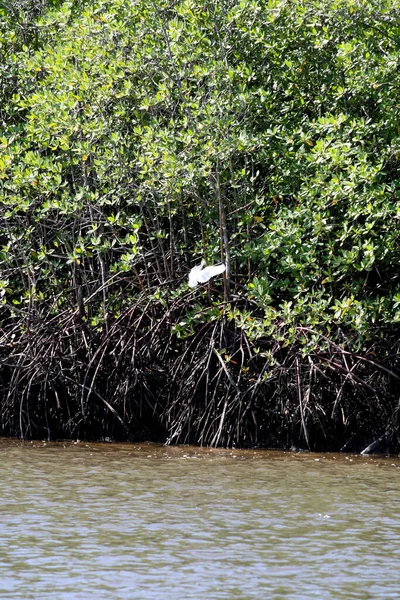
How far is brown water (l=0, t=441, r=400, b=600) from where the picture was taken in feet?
15.6

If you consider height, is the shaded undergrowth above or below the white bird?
below

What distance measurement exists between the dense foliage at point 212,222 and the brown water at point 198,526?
68cm

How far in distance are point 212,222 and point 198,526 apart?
3.69m

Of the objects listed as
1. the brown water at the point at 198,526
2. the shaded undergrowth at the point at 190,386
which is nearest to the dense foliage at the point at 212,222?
the shaded undergrowth at the point at 190,386

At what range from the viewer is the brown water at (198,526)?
15.6 ft

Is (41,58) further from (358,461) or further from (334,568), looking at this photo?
(334,568)

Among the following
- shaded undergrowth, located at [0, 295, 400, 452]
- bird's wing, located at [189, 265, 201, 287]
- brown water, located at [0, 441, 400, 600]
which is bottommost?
brown water, located at [0, 441, 400, 600]

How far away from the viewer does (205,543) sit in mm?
5453

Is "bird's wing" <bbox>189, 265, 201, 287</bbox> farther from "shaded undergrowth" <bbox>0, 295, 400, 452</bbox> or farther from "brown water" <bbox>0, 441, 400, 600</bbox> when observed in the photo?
"brown water" <bbox>0, 441, 400, 600</bbox>

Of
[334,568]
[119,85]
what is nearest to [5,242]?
[119,85]

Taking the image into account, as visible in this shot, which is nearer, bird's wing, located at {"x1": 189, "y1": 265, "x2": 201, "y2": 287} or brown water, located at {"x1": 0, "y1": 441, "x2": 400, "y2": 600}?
brown water, located at {"x1": 0, "y1": 441, "x2": 400, "y2": 600}

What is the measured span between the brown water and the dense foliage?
0.68 meters

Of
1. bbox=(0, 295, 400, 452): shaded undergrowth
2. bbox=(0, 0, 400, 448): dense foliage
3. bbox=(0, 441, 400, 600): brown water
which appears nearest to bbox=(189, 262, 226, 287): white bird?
bbox=(0, 0, 400, 448): dense foliage

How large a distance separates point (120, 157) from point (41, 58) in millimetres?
1335
